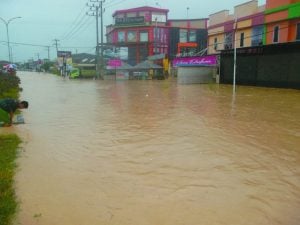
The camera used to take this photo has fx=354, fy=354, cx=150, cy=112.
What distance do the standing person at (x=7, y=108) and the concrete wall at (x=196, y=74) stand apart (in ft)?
86.8

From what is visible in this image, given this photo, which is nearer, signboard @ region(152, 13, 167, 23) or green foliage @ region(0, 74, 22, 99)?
green foliage @ region(0, 74, 22, 99)

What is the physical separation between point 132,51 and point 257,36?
1723 inches

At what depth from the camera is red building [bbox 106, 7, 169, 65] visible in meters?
68.3

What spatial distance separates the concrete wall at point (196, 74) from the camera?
36406 mm

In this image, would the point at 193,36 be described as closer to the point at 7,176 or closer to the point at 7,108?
the point at 7,108

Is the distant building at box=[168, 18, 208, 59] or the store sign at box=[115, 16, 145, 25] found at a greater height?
the store sign at box=[115, 16, 145, 25]

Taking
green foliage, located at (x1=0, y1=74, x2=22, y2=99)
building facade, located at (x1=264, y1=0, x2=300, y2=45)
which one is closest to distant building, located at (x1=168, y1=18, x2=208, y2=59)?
building facade, located at (x1=264, y1=0, x2=300, y2=45)

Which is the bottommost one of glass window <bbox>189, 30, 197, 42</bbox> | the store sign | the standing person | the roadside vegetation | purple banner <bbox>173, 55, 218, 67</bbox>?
the roadside vegetation

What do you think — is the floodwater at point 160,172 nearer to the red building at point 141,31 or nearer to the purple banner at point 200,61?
the purple banner at point 200,61

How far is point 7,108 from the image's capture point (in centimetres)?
1123

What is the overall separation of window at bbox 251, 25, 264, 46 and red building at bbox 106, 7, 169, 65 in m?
35.6

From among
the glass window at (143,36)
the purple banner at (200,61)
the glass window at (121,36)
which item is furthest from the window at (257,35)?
the glass window at (121,36)

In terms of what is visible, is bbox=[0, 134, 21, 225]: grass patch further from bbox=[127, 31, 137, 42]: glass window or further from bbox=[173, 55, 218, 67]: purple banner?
bbox=[127, 31, 137, 42]: glass window

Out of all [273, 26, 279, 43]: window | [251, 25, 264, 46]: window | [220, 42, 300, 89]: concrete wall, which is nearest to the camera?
[220, 42, 300, 89]: concrete wall
